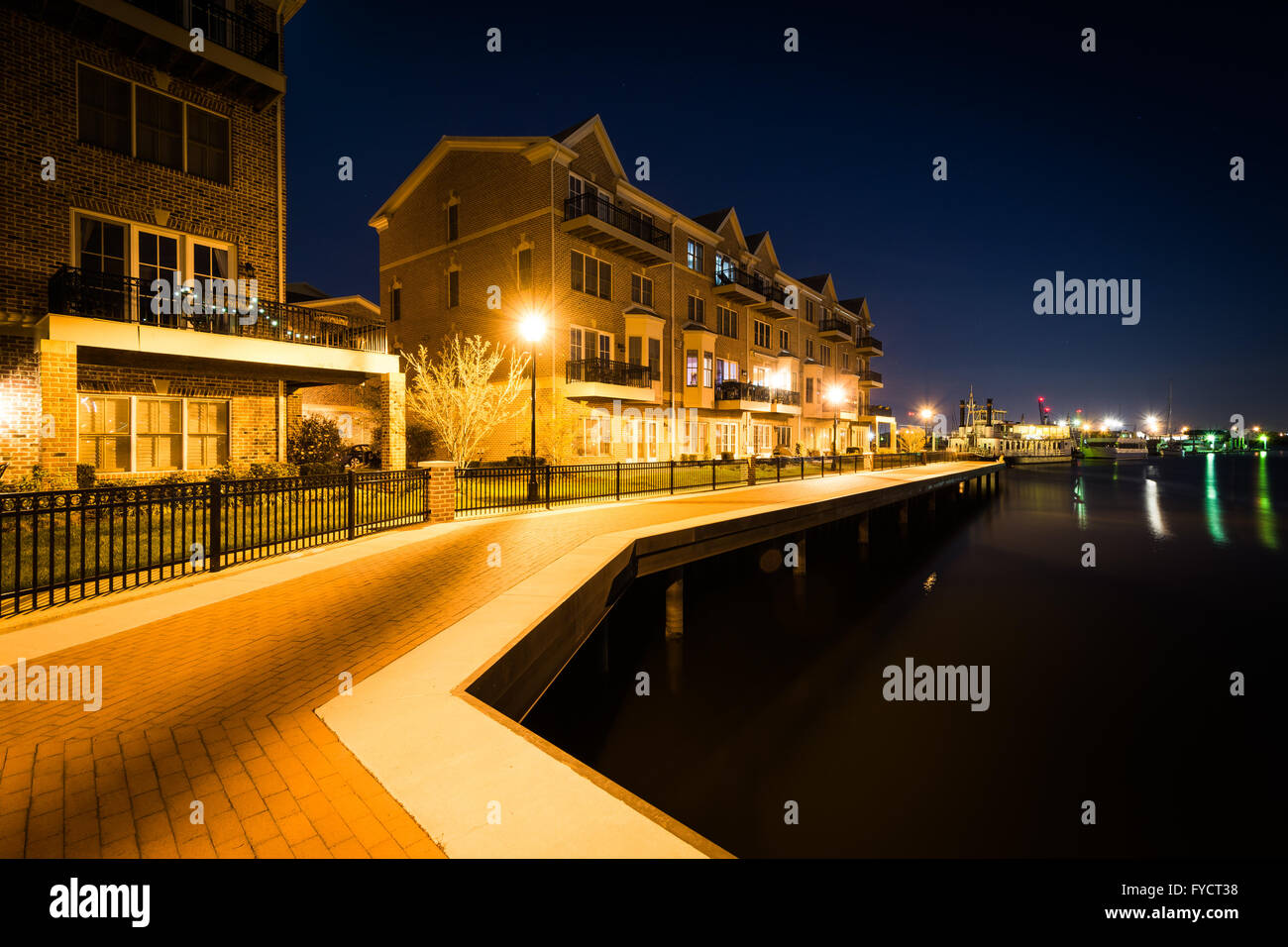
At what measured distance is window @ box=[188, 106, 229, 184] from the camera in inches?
559

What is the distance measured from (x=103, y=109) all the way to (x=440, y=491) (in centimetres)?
1166

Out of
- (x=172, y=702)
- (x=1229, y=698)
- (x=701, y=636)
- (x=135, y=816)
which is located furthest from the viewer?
(x=701, y=636)

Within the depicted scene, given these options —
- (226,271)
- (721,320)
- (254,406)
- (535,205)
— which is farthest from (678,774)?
(721,320)

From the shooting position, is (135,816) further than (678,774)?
No

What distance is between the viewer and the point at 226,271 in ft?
48.6

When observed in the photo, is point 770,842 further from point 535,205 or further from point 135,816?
point 535,205

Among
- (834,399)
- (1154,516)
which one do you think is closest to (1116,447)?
(1154,516)

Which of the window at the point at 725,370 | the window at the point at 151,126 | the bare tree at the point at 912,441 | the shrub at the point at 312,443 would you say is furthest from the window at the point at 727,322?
the bare tree at the point at 912,441

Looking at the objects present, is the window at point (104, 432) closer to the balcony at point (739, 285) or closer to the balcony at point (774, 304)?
the balcony at point (739, 285)

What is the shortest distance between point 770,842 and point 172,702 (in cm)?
618

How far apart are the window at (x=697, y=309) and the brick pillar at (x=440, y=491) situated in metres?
21.5

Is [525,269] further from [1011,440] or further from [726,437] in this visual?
[1011,440]

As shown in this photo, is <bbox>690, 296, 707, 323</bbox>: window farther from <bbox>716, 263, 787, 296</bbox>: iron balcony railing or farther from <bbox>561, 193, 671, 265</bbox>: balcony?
<bbox>561, 193, 671, 265</bbox>: balcony

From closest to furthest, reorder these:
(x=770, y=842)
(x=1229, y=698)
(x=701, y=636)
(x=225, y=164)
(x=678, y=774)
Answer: (x=770, y=842), (x=678, y=774), (x=1229, y=698), (x=701, y=636), (x=225, y=164)
